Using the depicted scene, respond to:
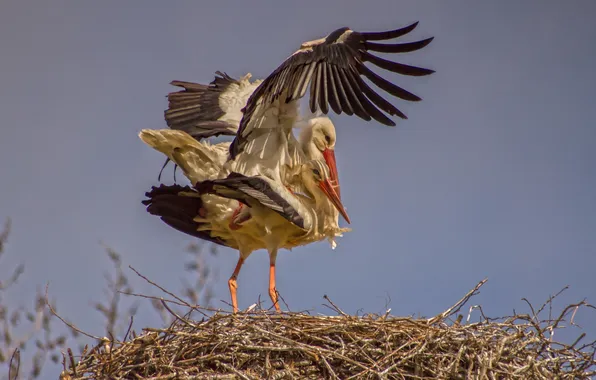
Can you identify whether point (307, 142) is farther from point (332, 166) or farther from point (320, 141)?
point (332, 166)

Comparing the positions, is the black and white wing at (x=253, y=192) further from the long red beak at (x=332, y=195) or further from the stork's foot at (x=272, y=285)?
the stork's foot at (x=272, y=285)

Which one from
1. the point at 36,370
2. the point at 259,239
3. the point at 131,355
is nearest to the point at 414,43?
the point at 259,239

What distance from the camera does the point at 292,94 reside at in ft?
23.1

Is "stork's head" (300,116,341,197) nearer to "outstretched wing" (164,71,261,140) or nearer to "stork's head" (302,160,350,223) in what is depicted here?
"stork's head" (302,160,350,223)

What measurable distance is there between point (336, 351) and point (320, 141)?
91.5 inches

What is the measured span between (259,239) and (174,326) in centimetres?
176

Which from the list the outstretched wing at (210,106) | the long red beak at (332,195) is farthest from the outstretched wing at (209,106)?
the long red beak at (332,195)

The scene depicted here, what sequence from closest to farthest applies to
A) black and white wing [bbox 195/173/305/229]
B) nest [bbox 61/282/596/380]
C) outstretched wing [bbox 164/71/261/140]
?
nest [bbox 61/282/596/380]
black and white wing [bbox 195/173/305/229]
outstretched wing [bbox 164/71/261/140]

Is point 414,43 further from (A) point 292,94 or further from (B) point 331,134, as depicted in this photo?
(B) point 331,134

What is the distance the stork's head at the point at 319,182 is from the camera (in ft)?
25.0

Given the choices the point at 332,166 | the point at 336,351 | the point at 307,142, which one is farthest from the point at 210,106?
the point at 336,351

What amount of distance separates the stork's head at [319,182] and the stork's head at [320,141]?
12 centimetres

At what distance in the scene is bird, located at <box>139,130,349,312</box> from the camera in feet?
23.7

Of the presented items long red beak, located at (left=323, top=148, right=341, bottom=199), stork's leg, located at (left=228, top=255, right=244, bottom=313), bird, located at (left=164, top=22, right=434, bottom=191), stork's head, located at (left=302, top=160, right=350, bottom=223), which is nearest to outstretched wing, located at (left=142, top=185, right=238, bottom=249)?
stork's leg, located at (left=228, top=255, right=244, bottom=313)
